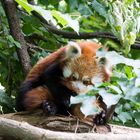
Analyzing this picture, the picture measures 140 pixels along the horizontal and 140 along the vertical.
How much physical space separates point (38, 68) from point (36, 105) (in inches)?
Answer: 12.6

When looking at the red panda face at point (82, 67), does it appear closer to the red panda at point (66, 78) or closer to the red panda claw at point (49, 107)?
the red panda at point (66, 78)

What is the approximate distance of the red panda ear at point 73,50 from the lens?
8.96 ft

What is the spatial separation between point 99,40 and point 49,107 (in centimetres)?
92

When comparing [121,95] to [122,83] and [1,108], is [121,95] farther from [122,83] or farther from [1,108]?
[1,108]

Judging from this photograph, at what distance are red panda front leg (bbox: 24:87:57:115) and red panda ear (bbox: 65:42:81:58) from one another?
280mm

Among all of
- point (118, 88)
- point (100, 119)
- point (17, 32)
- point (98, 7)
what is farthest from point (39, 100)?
point (118, 88)

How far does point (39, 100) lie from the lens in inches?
108

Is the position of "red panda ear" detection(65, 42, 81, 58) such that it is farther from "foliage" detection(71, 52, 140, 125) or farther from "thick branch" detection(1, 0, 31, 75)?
"foliage" detection(71, 52, 140, 125)

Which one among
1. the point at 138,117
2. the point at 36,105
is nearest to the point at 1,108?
the point at 36,105

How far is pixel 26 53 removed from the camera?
3082 millimetres

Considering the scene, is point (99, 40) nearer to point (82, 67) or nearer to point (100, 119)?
point (82, 67)

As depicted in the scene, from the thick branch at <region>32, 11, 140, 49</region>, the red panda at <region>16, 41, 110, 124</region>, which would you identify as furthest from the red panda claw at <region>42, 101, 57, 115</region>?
the thick branch at <region>32, 11, 140, 49</region>

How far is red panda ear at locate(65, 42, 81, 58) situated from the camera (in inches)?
108

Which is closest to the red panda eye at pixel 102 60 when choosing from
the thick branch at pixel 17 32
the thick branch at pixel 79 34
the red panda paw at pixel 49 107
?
the thick branch at pixel 79 34
